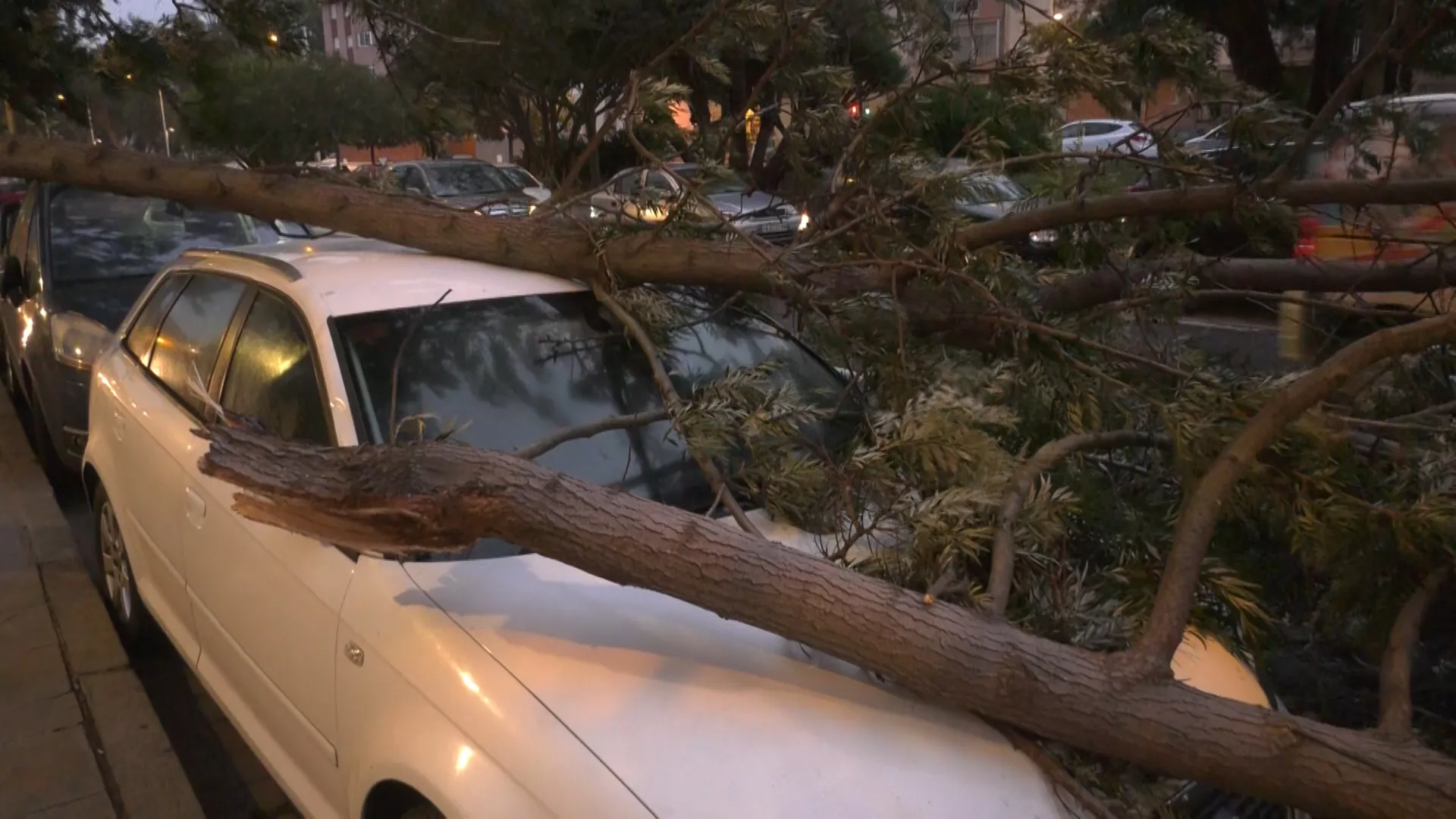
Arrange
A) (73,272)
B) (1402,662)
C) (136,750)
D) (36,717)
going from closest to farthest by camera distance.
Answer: (1402,662) → (136,750) → (36,717) → (73,272)

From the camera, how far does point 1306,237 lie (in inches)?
148

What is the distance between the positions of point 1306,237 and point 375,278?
2976 millimetres

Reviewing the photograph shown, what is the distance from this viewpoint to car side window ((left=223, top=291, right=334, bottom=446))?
10.4ft

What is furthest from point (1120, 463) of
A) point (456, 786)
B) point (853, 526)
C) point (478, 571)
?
point (456, 786)

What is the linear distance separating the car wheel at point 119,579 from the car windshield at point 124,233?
2.28m

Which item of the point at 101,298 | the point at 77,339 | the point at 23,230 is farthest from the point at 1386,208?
the point at 23,230

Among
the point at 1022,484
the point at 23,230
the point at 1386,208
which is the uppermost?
the point at 1386,208

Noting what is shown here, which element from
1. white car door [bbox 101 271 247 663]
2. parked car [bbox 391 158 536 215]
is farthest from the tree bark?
parked car [bbox 391 158 536 215]

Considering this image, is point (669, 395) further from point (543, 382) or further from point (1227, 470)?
point (1227, 470)

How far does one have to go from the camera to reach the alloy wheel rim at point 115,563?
4426 mm

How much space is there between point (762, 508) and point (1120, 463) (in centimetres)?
107

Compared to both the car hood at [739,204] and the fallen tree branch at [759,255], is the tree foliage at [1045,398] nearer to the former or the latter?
the fallen tree branch at [759,255]

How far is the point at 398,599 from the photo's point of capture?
2.53 m

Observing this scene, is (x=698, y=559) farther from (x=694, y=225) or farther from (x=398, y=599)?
(x=694, y=225)
